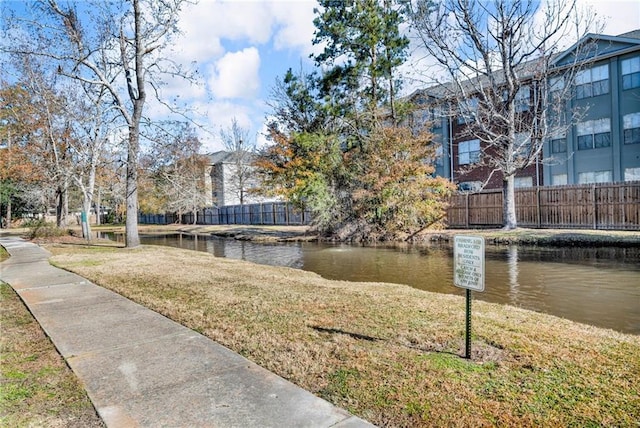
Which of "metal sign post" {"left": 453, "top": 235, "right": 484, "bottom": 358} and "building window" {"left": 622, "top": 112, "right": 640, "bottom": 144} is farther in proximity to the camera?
"building window" {"left": 622, "top": 112, "right": 640, "bottom": 144}

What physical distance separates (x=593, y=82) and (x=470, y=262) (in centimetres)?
2517

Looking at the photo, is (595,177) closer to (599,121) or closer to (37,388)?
(599,121)

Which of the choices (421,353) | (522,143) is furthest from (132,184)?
(522,143)

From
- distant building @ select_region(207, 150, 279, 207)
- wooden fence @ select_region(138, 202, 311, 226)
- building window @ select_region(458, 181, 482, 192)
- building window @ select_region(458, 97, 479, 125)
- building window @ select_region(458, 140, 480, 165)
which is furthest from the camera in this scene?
distant building @ select_region(207, 150, 279, 207)

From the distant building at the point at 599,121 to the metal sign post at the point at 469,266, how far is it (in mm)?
17902

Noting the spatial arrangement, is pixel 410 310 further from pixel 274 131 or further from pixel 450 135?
pixel 450 135

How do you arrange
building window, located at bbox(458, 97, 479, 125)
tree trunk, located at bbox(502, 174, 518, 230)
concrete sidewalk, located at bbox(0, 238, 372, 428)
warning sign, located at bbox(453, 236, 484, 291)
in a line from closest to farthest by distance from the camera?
1. concrete sidewalk, located at bbox(0, 238, 372, 428)
2. warning sign, located at bbox(453, 236, 484, 291)
3. tree trunk, located at bbox(502, 174, 518, 230)
4. building window, located at bbox(458, 97, 479, 125)

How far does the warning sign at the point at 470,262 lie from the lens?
375 centimetres

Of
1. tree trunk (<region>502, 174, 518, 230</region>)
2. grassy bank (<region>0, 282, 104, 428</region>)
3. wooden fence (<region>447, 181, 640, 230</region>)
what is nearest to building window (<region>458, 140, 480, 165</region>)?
wooden fence (<region>447, 181, 640, 230</region>)

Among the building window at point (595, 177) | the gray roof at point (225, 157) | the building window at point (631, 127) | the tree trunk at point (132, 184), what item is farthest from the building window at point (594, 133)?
the gray roof at point (225, 157)

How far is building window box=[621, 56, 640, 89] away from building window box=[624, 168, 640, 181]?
4371mm

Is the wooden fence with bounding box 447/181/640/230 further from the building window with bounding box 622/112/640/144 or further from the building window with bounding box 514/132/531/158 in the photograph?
the building window with bounding box 622/112/640/144

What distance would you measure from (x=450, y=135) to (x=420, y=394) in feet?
93.8

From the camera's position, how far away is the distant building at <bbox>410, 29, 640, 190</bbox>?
71.4ft
